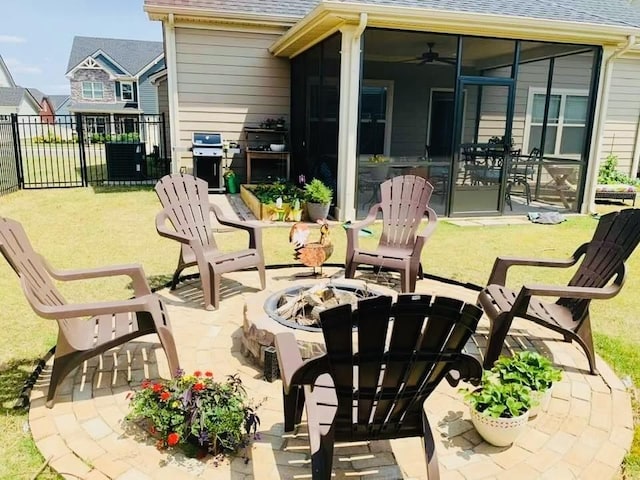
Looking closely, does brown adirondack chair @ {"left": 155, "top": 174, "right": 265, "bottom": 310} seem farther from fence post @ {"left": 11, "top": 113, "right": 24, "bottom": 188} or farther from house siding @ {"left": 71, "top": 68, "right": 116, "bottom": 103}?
house siding @ {"left": 71, "top": 68, "right": 116, "bottom": 103}

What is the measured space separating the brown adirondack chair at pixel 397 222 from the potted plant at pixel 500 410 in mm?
2107

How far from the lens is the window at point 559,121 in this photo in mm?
10844

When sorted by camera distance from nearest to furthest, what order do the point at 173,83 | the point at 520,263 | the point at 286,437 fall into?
the point at 286,437 < the point at 520,263 < the point at 173,83

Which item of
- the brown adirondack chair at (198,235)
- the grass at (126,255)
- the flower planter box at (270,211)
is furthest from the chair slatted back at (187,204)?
the flower planter box at (270,211)

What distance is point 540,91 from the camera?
1127 cm

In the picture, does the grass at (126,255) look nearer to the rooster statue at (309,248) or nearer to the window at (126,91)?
the rooster statue at (309,248)

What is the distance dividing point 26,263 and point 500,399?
2598mm

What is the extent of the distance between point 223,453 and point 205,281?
75.3 inches

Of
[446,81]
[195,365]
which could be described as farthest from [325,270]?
[446,81]

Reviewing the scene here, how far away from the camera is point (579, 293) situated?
298cm

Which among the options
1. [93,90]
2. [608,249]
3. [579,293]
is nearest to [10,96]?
[93,90]

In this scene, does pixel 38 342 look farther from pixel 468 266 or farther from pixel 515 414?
pixel 468 266

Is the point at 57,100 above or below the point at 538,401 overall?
above

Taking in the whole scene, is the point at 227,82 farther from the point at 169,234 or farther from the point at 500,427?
the point at 500,427
